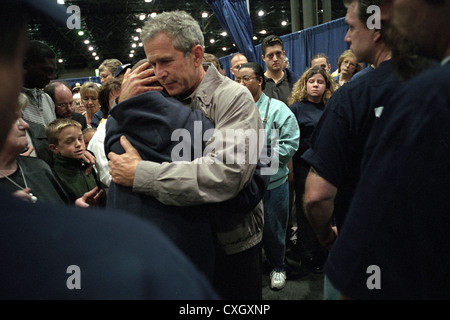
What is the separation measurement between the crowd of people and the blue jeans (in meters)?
0.25

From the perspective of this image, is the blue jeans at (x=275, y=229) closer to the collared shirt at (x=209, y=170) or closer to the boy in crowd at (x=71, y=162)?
the collared shirt at (x=209, y=170)

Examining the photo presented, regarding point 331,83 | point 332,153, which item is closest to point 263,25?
point 331,83

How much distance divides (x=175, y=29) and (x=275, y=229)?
43.7 inches

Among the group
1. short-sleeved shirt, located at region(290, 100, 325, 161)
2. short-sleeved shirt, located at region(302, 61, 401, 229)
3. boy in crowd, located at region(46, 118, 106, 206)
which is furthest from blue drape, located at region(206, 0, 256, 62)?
short-sleeved shirt, located at region(302, 61, 401, 229)

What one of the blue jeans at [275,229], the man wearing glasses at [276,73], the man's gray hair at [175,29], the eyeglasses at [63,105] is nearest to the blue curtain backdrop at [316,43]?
the man wearing glasses at [276,73]

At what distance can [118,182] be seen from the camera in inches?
30.7

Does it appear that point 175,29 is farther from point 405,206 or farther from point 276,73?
point 276,73

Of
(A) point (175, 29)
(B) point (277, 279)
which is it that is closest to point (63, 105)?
(A) point (175, 29)

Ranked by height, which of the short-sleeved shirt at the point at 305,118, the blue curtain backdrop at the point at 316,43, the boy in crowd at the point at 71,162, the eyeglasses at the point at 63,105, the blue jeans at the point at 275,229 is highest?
the blue curtain backdrop at the point at 316,43

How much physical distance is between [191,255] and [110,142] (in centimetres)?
36

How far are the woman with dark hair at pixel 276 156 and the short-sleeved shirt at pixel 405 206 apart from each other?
96 centimetres

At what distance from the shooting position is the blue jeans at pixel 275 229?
156 centimetres

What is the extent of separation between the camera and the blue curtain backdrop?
11.4ft
